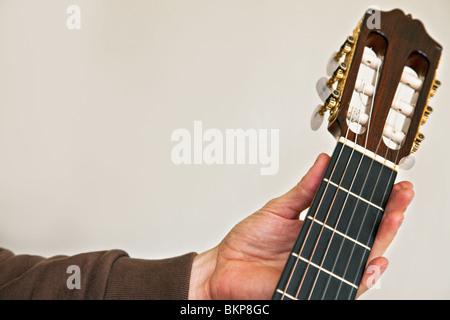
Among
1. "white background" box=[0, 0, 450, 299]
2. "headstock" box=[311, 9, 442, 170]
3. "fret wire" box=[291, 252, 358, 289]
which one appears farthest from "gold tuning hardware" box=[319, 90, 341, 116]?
"white background" box=[0, 0, 450, 299]

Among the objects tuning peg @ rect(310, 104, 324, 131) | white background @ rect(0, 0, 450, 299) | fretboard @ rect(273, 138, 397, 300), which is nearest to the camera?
fretboard @ rect(273, 138, 397, 300)

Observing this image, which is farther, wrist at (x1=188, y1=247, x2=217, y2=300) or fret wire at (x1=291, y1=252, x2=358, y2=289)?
wrist at (x1=188, y1=247, x2=217, y2=300)

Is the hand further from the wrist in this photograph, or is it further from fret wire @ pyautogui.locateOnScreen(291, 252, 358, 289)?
fret wire @ pyautogui.locateOnScreen(291, 252, 358, 289)

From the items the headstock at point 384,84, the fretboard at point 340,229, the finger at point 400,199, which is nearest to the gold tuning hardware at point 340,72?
the headstock at point 384,84

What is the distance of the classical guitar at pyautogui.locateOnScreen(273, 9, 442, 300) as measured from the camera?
0.68 metres

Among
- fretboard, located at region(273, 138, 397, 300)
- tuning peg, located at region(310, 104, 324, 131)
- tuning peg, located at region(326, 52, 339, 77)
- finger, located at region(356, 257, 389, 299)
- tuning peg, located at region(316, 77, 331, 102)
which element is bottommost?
finger, located at region(356, 257, 389, 299)

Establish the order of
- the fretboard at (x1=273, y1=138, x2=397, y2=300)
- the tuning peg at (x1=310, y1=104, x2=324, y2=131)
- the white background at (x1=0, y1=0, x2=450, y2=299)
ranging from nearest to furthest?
the fretboard at (x1=273, y1=138, x2=397, y2=300), the tuning peg at (x1=310, y1=104, x2=324, y2=131), the white background at (x1=0, y1=0, x2=450, y2=299)

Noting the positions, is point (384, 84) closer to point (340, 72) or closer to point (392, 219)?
point (340, 72)

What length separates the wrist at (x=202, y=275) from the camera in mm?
850

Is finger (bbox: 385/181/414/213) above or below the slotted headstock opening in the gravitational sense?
below

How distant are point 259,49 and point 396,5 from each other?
47cm

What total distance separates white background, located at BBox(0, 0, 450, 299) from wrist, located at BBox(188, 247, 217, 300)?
18.8 inches

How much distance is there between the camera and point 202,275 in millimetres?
879

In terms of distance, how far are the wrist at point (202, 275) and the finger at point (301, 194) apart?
0.15 m
